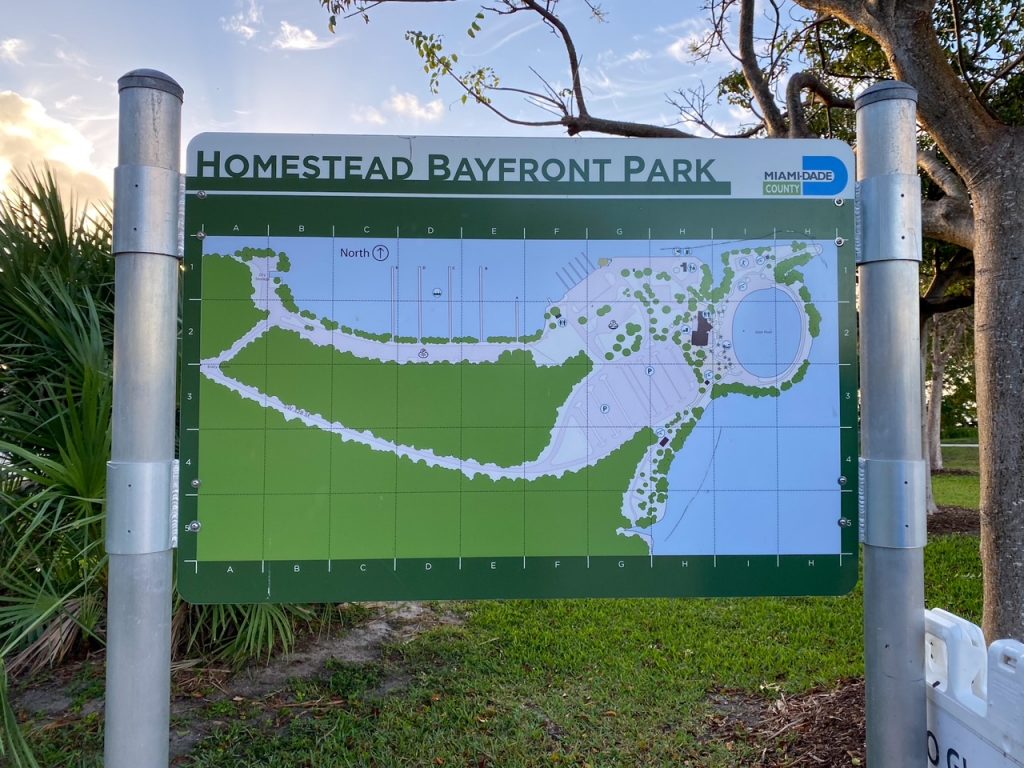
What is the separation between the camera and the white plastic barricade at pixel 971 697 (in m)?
1.43

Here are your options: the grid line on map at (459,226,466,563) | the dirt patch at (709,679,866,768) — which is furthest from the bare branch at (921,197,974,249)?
the grid line on map at (459,226,466,563)

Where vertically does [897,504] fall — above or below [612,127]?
below

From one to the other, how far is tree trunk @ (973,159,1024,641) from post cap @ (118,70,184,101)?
11.0 feet

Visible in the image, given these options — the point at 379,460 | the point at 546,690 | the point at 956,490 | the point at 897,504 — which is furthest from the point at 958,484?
the point at 379,460

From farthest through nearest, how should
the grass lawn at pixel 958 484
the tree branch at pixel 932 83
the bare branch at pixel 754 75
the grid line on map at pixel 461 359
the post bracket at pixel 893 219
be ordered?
the grass lawn at pixel 958 484
the bare branch at pixel 754 75
the tree branch at pixel 932 83
the grid line on map at pixel 461 359
the post bracket at pixel 893 219

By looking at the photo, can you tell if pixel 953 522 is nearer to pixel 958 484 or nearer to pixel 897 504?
pixel 958 484

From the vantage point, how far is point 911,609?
1.84m

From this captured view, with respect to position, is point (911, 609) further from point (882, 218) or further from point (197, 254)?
point (197, 254)

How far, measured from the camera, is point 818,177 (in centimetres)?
208

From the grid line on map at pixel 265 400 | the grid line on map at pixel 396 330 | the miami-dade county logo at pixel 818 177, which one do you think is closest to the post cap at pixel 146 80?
the grid line on map at pixel 265 400

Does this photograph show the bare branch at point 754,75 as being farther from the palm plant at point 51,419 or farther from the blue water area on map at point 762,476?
the palm plant at point 51,419

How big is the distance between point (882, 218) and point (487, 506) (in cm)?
142

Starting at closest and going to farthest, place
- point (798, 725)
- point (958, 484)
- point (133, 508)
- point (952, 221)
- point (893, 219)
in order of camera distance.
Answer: point (133, 508), point (893, 219), point (798, 725), point (952, 221), point (958, 484)

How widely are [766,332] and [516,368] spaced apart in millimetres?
777
